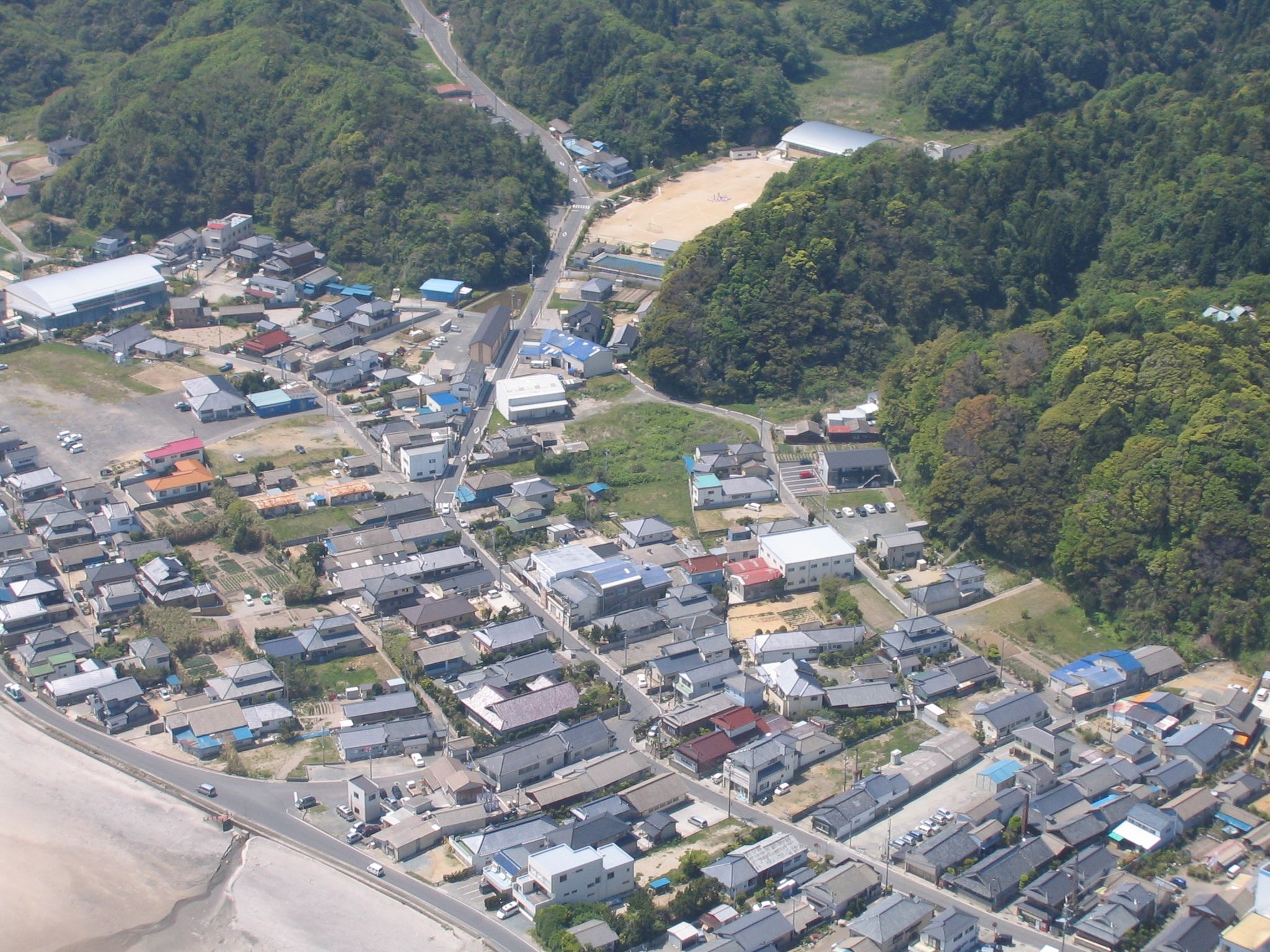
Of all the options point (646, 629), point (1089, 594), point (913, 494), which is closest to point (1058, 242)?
point (913, 494)

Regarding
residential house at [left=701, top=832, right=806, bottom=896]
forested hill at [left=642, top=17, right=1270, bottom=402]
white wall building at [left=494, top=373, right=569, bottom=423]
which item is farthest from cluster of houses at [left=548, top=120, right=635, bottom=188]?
residential house at [left=701, top=832, right=806, bottom=896]

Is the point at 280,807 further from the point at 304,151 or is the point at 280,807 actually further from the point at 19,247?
the point at 304,151

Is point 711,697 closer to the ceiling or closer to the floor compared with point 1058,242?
closer to the floor

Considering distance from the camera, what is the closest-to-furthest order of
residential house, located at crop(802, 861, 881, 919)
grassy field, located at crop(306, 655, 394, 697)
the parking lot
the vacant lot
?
residential house, located at crop(802, 861, 881, 919)
the vacant lot
the parking lot
grassy field, located at crop(306, 655, 394, 697)

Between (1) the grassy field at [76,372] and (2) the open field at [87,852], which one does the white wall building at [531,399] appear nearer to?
(1) the grassy field at [76,372]

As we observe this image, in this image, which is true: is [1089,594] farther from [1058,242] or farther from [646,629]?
[1058,242]

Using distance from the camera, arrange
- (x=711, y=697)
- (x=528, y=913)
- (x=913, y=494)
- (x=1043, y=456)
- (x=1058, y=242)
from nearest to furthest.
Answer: (x=528, y=913), (x=711, y=697), (x=1043, y=456), (x=913, y=494), (x=1058, y=242)

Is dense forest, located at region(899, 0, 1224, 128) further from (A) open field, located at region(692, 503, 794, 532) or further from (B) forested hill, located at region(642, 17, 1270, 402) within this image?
(A) open field, located at region(692, 503, 794, 532)
